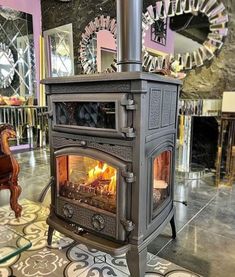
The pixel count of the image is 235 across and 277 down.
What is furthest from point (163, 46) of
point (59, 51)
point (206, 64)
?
point (59, 51)

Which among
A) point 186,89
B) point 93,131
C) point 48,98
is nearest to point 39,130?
point 186,89

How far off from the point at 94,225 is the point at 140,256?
285 millimetres

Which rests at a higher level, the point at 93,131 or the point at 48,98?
the point at 48,98

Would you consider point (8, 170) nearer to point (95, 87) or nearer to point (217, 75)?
point (95, 87)

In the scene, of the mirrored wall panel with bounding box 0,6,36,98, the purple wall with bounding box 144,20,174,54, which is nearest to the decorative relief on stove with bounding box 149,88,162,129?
the purple wall with bounding box 144,20,174,54

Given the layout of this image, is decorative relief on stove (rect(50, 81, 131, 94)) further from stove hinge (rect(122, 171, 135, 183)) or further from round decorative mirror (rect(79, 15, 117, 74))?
round decorative mirror (rect(79, 15, 117, 74))

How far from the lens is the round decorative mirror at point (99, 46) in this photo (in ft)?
11.5

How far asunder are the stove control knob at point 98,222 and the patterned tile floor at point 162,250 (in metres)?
0.26

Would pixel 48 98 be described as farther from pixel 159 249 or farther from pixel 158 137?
pixel 159 249

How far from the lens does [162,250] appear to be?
156 centimetres

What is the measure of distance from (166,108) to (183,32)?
1930 millimetres

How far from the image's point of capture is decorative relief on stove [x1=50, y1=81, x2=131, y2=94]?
1.12 m

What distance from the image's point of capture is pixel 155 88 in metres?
1.22

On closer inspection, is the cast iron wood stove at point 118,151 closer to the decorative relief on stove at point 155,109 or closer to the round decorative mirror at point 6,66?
the decorative relief on stove at point 155,109
